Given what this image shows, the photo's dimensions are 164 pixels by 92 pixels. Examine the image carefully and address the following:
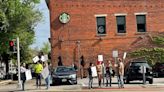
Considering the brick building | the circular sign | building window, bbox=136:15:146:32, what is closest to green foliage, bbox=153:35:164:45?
the brick building

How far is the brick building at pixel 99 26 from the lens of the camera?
5409 cm

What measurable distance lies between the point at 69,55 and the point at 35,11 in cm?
634

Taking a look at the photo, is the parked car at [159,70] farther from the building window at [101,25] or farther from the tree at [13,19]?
the tree at [13,19]

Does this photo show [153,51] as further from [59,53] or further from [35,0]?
[35,0]

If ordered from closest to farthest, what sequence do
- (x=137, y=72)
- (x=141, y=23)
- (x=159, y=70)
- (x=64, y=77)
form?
(x=137, y=72) < (x=64, y=77) < (x=159, y=70) < (x=141, y=23)

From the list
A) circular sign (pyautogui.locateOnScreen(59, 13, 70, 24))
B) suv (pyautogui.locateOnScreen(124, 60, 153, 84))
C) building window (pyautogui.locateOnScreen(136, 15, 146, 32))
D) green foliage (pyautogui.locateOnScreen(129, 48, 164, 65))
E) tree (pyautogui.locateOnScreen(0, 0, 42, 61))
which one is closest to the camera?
suv (pyautogui.locateOnScreen(124, 60, 153, 84))

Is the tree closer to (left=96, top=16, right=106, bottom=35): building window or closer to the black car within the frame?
(left=96, top=16, right=106, bottom=35): building window

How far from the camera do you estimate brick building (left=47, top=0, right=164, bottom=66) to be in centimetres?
5409

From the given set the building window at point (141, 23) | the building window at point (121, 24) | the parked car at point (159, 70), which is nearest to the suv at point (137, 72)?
the parked car at point (159, 70)

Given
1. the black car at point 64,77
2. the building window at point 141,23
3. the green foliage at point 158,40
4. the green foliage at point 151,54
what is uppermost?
the building window at point 141,23

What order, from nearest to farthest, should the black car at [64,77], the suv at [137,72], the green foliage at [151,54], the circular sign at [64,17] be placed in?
the suv at [137,72] < the black car at [64,77] < the green foliage at [151,54] < the circular sign at [64,17]

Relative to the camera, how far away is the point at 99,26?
5462 cm

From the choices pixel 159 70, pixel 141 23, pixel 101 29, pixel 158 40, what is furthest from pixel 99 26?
pixel 159 70

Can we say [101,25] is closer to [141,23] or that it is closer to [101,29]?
[101,29]
